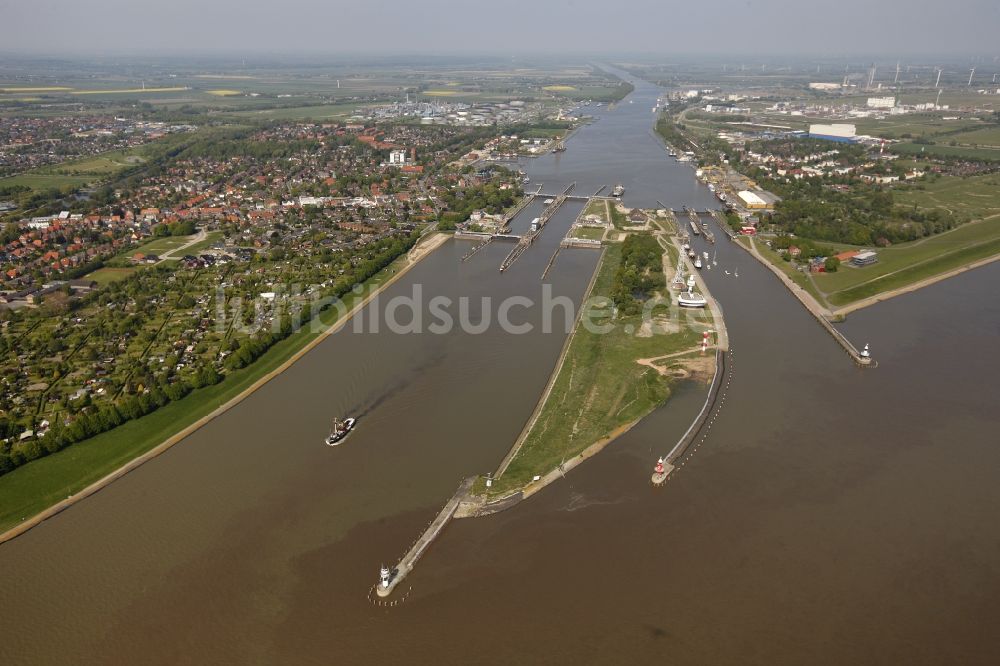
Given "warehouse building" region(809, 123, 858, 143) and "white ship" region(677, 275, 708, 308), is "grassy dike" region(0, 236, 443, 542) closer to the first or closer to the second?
"white ship" region(677, 275, 708, 308)

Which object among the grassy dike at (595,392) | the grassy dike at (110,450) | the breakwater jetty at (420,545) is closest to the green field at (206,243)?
the grassy dike at (110,450)

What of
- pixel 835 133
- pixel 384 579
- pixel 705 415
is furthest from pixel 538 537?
pixel 835 133

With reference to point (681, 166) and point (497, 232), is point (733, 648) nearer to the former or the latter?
point (497, 232)

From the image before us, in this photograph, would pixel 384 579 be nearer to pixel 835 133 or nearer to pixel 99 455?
pixel 99 455

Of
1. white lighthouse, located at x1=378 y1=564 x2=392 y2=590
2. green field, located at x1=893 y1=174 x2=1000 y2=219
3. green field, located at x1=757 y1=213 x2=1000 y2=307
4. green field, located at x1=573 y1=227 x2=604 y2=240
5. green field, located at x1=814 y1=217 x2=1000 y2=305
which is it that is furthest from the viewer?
green field, located at x1=893 y1=174 x2=1000 y2=219

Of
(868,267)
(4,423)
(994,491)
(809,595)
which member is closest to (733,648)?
(809,595)

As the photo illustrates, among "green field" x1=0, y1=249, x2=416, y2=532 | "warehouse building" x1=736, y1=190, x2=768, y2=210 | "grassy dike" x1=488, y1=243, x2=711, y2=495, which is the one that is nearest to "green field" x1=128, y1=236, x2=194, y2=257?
"green field" x1=0, y1=249, x2=416, y2=532

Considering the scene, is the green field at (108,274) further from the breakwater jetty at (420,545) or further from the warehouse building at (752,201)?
the warehouse building at (752,201)
